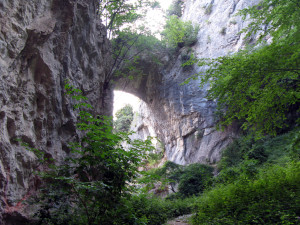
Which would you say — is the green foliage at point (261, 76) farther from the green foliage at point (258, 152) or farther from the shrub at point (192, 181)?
the shrub at point (192, 181)

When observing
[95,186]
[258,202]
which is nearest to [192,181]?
[258,202]

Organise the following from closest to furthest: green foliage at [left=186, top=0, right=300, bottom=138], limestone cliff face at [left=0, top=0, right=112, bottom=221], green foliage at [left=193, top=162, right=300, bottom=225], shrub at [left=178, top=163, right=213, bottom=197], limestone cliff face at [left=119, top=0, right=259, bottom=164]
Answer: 1. green foliage at [left=193, top=162, right=300, bottom=225]
2. limestone cliff face at [left=0, top=0, right=112, bottom=221]
3. green foliage at [left=186, top=0, right=300, bottom=138]
4. shrub at [left=178, top=163, right=213, bottom=197]
5. limestone cliff face at [left=119, top=0, right=259, bottom=164]

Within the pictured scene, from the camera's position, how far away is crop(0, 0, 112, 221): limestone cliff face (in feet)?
12.5

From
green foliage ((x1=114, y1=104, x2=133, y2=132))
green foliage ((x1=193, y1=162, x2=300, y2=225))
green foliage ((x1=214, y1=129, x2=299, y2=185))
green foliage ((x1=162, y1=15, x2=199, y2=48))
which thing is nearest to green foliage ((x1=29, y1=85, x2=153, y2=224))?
green foliage ((x1=193, y1=162, x2=300, y2=225))

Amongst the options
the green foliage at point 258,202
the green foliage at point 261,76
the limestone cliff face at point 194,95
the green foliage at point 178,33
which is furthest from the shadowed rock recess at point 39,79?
the green foliage at point 178,33

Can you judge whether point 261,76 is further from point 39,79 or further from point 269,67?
point 39,79

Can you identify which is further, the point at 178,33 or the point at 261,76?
the point at 178,33

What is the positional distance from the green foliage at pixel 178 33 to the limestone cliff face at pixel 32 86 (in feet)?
38.6

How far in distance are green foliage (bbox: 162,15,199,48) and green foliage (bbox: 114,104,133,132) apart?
13.3 m

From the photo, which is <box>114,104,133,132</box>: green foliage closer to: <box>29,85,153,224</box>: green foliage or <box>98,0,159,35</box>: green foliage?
<box>98,0,159,35</box>: green foliage

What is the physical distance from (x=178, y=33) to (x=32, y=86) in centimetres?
1589

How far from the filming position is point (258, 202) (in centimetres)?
412

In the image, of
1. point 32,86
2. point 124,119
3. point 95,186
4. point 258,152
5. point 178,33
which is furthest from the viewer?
point 124,119

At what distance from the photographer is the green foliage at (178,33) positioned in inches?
715
